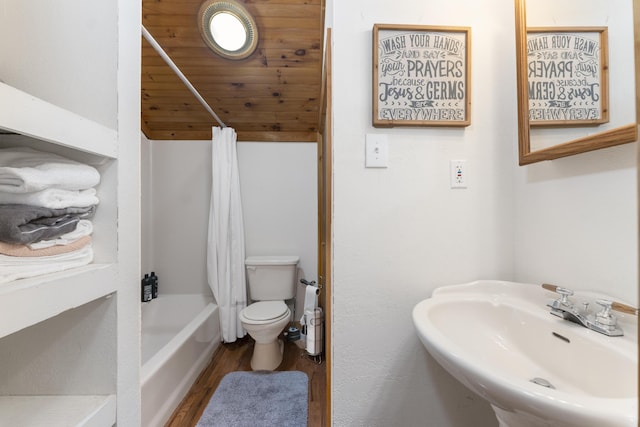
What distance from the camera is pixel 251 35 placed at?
1.62 metres

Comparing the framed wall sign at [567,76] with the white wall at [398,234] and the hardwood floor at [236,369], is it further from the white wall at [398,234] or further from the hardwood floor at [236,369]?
the hardwood floor at [236,369]

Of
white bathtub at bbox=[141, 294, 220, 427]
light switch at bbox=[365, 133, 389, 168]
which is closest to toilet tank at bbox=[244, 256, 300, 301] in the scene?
white bathtub at bbox=[141, 294, 220, 427]

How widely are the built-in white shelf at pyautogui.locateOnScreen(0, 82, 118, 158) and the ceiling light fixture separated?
141 centimetres

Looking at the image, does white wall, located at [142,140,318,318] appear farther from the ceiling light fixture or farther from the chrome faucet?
the chrome faucet

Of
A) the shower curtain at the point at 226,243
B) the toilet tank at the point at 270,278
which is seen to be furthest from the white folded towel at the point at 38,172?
the toilet tank at the point at 270,278

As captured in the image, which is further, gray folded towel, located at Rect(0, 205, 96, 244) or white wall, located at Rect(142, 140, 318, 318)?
white wall, located at Rect(142, 140, 318, 318)

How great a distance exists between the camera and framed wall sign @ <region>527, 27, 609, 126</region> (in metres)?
0.67

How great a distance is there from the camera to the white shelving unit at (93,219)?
0.55 metres

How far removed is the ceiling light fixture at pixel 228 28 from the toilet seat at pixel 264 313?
1809mm

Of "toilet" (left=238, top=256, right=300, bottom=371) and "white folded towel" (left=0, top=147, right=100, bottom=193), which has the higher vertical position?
Answer: "white folded towel" (left=0, top=147, right=100, bottom=193)

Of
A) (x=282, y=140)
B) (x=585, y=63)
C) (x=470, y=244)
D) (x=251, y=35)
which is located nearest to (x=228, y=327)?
(x=282, y=140)

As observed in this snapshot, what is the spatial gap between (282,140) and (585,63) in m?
1.98

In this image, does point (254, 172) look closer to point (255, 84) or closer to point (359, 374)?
point (255, 84)

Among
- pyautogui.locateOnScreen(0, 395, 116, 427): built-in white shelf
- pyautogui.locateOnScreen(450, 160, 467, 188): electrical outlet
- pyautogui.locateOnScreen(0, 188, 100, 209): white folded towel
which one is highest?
pyautogui.locateOnScreen(450, 160, 467, 188): electrical outlet
